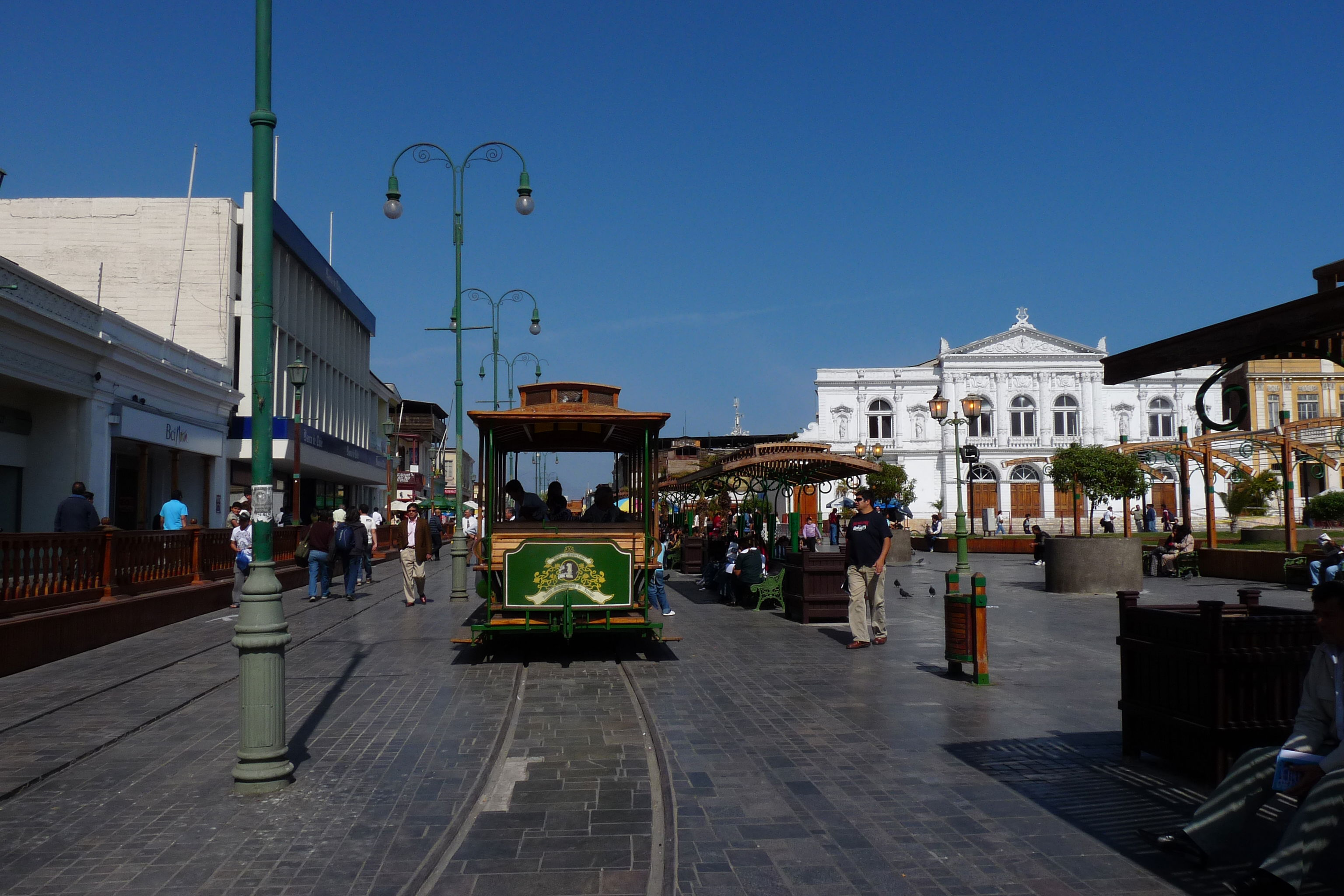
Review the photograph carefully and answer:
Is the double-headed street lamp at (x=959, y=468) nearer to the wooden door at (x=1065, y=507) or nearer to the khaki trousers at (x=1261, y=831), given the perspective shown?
the khaki trousers at (x=1261, y=831)

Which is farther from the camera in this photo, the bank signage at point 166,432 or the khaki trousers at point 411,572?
the bank signage at point 166,432

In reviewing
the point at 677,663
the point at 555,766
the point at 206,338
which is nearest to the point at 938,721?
the point at 555,766

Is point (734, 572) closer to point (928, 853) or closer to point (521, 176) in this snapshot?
point (521, 176)

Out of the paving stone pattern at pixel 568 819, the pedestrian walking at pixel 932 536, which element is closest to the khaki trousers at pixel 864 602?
the paving stone pattern at pixel 568 819

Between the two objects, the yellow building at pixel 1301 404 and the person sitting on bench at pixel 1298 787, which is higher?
the yellow building at pixel 1301 404

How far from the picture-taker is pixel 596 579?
11.9 metres

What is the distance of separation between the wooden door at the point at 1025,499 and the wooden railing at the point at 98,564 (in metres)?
60.7

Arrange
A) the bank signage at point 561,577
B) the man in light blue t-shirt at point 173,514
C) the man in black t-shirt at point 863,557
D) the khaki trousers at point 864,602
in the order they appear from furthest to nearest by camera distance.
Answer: the man in light blue t-shirt at point 173,514 → the khaki trousers at point 864,602 → the man in black t-shirt at point 863,557 → the bank signage at point 561,577

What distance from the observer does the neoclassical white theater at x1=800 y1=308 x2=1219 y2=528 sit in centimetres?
7225

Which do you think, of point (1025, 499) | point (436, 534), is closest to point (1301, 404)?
point (1025, 499)

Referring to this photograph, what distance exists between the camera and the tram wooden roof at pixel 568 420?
12367 millimetres

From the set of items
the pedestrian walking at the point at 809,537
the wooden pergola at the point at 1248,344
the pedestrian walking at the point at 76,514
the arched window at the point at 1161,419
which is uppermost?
the arched window at the point at 1161,419

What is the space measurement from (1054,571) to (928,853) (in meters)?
17.4

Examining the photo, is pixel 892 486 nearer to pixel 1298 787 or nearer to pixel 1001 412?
pixel 1001 412
